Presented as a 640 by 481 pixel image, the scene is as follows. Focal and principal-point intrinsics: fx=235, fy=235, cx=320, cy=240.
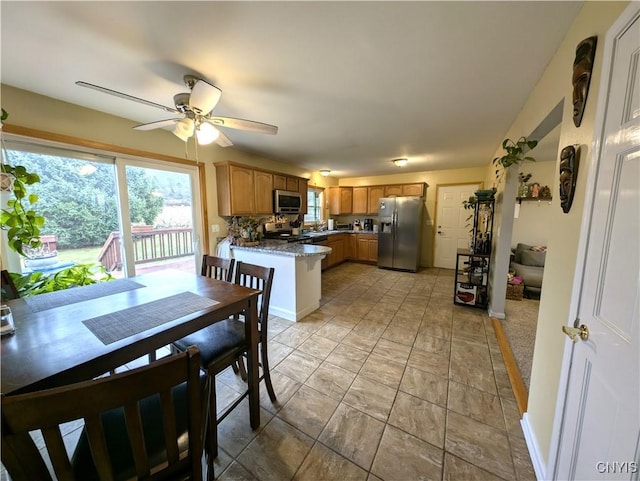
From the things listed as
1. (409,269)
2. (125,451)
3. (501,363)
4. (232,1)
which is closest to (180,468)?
(125,451)

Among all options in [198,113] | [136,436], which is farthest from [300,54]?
[136,436]

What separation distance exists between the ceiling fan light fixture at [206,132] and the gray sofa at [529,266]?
4.65m

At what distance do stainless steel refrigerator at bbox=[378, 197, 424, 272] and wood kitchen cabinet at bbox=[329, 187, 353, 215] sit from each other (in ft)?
3.48

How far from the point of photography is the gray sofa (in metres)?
3.63

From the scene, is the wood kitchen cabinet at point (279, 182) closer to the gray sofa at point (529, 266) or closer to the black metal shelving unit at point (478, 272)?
the black metal shelving unit at point (478, 272)

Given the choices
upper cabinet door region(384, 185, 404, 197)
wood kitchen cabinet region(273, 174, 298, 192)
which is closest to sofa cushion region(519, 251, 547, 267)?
upper cabinet door region(384, 185, 404, 197)

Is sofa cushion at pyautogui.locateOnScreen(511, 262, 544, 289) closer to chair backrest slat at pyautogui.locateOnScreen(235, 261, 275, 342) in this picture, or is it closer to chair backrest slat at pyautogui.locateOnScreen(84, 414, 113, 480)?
chair backrest slat at pyautogui.locateOnScreen(235, 261, 275, 342)

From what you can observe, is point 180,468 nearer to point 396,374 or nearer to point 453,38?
point 396,374

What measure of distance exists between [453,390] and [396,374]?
0.42 metres

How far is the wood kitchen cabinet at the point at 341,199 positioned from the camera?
631 cm

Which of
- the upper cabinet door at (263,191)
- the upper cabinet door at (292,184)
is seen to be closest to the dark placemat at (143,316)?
the upper cabinet door at (263,191)

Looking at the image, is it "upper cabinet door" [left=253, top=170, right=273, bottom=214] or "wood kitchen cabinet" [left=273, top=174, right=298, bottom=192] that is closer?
"upper cabinet door" [left=253, top=170, right=273, bottom=214]

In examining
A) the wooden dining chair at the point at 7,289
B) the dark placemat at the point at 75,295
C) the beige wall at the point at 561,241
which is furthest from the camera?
the wooden dining chair at the point at 7,289

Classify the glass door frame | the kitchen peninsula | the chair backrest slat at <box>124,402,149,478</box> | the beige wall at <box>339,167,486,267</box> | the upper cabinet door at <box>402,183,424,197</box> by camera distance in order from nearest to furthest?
1. the chair backrest slat at <box>124,402,149,478</box>
2. the glass door frame
3. the kitchen peninsula
4. the beige wall at <box>339,167,486,267</box>
5. the upper cabinet door at <box>402,183,424,197</box>
